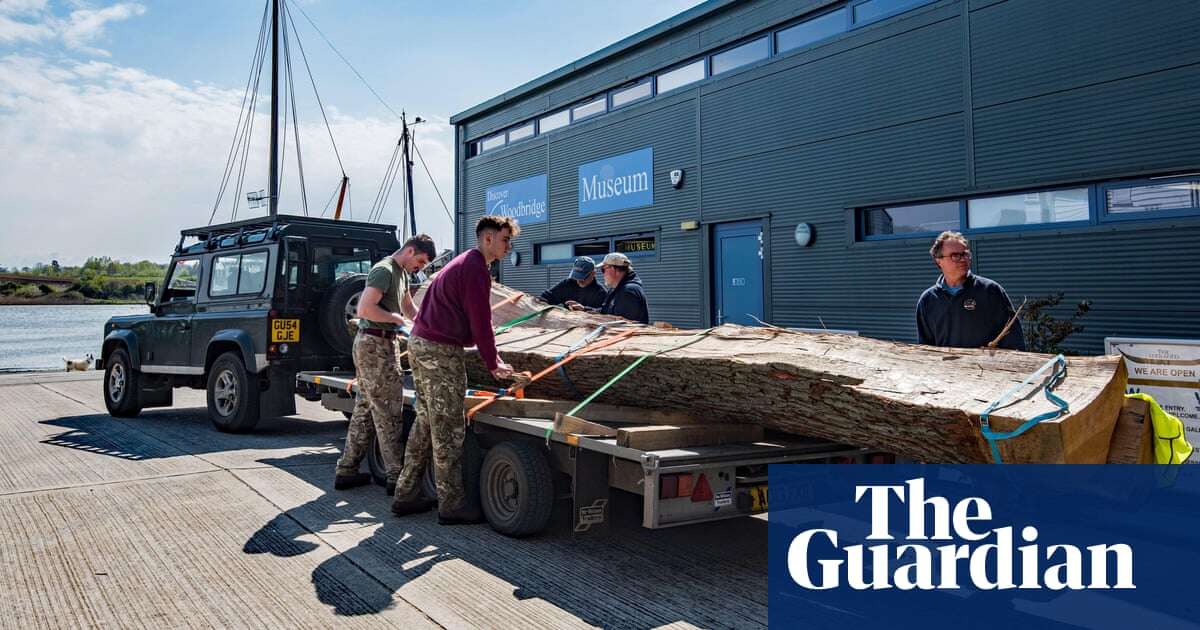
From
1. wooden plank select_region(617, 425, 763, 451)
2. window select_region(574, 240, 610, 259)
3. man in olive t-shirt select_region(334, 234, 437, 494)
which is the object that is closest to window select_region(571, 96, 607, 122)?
window select_region(574, 240, 610, 259)

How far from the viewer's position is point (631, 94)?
49.7 feet

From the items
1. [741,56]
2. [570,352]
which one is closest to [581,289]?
[570,352]

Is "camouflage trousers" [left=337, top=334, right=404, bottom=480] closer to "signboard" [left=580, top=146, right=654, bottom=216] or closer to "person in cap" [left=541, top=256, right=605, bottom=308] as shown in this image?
"person in cap" [left=541, top=256, right=605, bottom=308]

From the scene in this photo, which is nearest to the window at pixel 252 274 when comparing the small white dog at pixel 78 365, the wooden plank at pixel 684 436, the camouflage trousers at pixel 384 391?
the camouflage trousers at pixel 384 391

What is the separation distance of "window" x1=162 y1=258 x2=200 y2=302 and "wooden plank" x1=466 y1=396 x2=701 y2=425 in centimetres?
627

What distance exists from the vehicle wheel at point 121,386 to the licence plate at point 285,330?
10.1 feet

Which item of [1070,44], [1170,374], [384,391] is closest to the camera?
[384,391]

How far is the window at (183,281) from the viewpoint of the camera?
980cm

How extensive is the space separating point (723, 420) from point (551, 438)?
3.34 ft

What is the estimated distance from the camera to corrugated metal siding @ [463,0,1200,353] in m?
8.14

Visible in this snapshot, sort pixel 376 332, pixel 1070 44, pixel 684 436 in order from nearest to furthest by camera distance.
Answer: pixel 684 436 < pixel 376 332 < pixel 1070 44

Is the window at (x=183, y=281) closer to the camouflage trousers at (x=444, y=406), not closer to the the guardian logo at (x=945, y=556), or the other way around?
the camouflage trousers at (x=444, y=406)

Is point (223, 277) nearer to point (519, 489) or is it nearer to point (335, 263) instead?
point (335, 263)

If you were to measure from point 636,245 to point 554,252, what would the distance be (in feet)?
9.15
